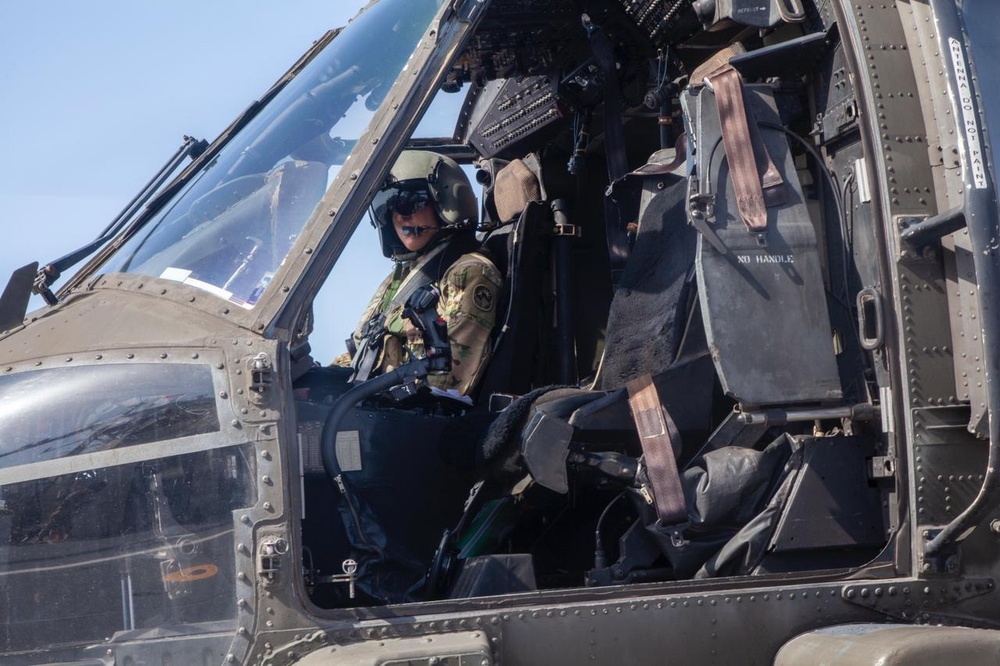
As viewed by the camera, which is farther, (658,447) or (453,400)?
(453,400)

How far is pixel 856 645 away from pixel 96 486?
1722mm

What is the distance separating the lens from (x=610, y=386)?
3.27m

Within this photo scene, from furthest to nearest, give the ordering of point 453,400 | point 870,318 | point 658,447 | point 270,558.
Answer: point 453,400 < point 658,447 < point 870,318 < point 270,558

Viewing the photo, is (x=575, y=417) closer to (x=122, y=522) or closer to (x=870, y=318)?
(x=870, y=318)

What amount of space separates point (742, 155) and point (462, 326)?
4.64ft

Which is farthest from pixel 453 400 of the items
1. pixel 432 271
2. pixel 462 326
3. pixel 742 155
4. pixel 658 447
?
pixel 742 155

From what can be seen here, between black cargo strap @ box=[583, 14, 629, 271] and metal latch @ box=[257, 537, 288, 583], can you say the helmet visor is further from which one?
metal latch @ box=[257, 537, 288, 583]

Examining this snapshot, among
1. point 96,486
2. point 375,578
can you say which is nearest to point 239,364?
point 96,486

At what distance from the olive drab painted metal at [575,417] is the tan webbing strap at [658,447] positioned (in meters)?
0.01

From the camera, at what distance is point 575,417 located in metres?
3.08

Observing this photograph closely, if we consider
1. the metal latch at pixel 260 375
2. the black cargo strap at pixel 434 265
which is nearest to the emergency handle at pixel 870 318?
the metal latch at pixel 260 375

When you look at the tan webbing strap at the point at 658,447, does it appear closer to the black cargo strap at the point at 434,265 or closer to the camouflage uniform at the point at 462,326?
the camouflage uniform at the point at 462,326

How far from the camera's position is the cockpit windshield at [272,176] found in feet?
8.96

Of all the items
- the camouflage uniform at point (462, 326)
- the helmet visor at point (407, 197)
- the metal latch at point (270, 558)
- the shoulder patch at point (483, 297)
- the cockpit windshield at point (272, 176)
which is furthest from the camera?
the helmet visor at point (407, 197)
